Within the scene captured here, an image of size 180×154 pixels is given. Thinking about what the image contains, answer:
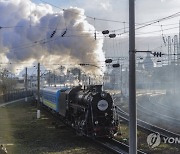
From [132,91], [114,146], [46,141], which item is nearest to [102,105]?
[114,146]

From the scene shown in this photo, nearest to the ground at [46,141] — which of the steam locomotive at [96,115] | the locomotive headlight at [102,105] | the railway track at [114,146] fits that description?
the railway track at [114,146]

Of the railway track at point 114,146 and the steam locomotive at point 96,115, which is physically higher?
the steam locomotive at point 96,115

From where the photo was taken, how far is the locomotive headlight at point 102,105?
19.5 metres

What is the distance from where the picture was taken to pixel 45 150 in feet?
55.6

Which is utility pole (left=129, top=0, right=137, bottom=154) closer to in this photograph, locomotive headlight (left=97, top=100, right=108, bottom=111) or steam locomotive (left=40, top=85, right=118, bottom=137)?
steam locomotive (left=40, top=85, right=118, bottom=137)

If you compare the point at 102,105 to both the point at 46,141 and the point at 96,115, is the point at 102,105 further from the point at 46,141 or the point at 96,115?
the point at 46,141

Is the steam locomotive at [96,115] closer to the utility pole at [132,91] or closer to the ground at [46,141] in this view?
the ground at [46,141]

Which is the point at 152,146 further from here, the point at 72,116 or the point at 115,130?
the point at 72,116

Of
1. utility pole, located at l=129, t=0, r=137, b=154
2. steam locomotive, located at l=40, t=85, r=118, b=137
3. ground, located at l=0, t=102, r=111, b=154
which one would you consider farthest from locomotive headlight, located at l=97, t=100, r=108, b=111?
utility pole, located at l=129, t=0, r=137, b=154

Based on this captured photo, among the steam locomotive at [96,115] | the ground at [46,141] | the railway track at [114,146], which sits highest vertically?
the steam locomotive at [96,115]

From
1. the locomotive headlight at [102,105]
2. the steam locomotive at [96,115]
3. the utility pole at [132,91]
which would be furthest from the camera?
the locomotive headlight at [102,105]

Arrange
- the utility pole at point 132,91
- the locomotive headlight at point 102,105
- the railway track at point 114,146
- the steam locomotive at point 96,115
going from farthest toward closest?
the locomotive headlight at point 102,105
the steam locomotive at point 96,115
the railway track at point 114,146
the utility pole at point 132,91

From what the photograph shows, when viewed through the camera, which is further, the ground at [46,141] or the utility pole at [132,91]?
the ground at [46,141]

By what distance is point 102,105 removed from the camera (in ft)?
64.3
